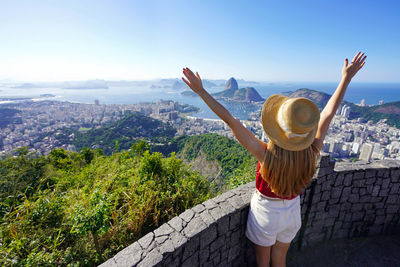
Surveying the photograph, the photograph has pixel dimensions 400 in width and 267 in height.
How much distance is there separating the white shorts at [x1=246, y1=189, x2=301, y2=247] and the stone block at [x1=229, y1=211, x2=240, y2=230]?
242 mm

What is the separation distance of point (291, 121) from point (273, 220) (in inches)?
35.1

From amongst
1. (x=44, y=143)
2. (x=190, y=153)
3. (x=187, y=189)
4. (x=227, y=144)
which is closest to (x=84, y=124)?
(x=44, y=143)

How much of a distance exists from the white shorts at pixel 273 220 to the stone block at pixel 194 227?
0.47 m

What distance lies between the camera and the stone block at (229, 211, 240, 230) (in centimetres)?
179

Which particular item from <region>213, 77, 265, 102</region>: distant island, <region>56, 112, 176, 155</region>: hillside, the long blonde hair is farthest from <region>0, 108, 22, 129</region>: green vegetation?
<region>213, 77, 265, 102</region>: distant island

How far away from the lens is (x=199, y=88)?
1117 millimetres

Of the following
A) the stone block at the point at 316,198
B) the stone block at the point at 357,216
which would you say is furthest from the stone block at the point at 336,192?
the stone block at the point at 357,216

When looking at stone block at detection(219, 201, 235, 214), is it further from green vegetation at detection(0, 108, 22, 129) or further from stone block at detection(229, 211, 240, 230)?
green vegetation at detection(0, 108, 22, 129)

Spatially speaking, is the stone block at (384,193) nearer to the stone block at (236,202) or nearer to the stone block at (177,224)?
the stone block at (236,202)

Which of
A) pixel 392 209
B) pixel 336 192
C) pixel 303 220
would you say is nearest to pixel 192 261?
pixel 303 220

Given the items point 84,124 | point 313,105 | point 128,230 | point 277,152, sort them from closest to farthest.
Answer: point 313,105
point 277,152
point 128,230
point 84,124

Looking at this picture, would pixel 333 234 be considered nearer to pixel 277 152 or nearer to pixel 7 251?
pixel 277 152

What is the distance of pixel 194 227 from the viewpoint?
1.57 metres

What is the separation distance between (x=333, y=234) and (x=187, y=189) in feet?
7.53
